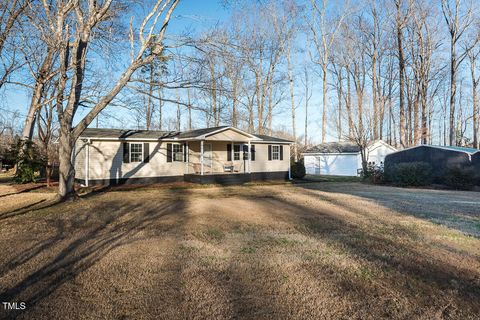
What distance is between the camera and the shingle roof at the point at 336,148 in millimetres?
26188

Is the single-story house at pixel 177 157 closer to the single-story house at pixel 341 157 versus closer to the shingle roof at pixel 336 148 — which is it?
the single-story house at pixel 341 157

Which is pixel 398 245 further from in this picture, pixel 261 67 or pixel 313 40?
pixel 313 40

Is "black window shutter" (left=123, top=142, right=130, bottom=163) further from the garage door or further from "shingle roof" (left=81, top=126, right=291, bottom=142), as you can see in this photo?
the garage door

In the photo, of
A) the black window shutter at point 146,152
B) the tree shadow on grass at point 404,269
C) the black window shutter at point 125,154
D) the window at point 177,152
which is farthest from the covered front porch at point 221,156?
the tree shadow on grass at point 404,269

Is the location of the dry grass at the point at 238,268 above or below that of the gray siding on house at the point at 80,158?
below

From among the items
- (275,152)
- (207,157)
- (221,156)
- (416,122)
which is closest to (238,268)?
(207,157)

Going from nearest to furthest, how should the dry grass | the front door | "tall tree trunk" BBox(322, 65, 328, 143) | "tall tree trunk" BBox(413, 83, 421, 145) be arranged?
the dry grass < the front door < "tall tree trunk" BBox(413, 83, 421, 145) < "tall tree trunk" BBox(322, 65, 328, 143)

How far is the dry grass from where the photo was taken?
9.55ft

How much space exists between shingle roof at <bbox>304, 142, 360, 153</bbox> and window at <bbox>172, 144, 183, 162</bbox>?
15.0 metres

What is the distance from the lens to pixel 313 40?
101ft

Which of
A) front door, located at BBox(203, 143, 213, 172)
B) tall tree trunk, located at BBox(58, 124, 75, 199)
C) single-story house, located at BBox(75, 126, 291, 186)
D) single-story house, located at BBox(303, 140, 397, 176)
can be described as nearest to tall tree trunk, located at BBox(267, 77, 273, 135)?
single-story house, located at BBox(303, 140, 397, 176)

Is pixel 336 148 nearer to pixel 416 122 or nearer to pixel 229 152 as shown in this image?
pixel 416 122

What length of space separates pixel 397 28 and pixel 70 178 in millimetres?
26748

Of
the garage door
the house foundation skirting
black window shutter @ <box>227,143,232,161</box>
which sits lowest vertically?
the house foundation skirting
